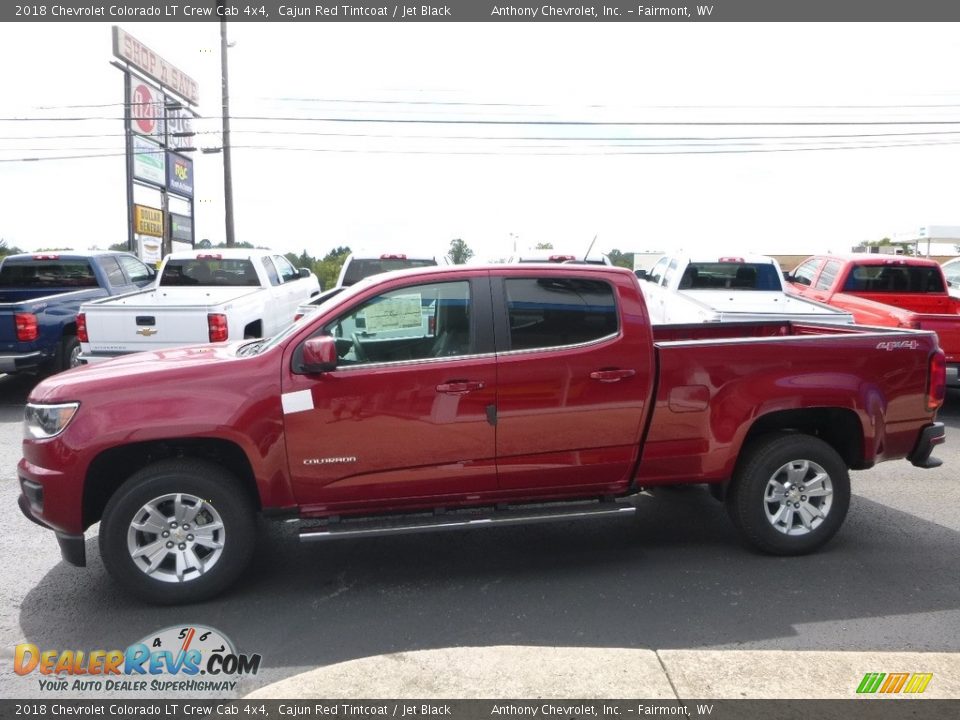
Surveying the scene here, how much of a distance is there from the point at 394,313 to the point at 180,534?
1.78 metres

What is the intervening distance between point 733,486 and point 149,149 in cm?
3038

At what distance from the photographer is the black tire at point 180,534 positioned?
14.8ft

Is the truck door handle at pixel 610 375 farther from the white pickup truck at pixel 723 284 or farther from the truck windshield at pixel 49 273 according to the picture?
the truck windshield at pixel 49 273

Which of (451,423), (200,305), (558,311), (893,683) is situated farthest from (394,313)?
(200,305)

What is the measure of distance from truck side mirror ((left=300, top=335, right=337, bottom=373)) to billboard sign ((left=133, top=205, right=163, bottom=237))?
90.4 feet

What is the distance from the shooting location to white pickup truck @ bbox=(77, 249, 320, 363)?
367 inches

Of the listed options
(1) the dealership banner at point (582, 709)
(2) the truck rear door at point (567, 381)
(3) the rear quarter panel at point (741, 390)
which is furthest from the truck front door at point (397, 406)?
(1) the dealership banner at point (582, 709)

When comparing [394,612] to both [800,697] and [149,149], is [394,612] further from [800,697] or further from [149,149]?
[149,149]

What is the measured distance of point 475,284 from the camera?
5.00 metres

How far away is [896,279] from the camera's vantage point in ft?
39.7

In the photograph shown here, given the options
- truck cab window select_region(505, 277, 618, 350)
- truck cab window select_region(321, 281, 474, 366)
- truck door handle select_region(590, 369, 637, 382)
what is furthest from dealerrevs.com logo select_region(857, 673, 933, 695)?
truck cab window select_region(321, 281, 474, 366)

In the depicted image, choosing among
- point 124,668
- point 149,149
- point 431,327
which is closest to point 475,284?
point 431,327

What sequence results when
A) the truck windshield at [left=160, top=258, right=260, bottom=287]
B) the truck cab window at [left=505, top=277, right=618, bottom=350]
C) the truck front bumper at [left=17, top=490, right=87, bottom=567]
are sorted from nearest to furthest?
the truck front bumper at [left=17, top=490, right=87, bottom=567] < the truck cab window at [left=505, top=277, right=618, bottom=350] < the truck windshield at [left=160, top=258, right=260, bottom=287]

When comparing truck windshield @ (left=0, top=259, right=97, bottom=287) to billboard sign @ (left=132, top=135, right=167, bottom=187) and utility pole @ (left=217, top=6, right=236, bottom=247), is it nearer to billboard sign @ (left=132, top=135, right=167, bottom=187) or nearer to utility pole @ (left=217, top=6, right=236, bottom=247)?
utility pole @ (left=217, top=6, right=236, bottom=247)
